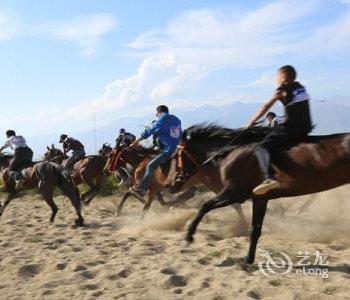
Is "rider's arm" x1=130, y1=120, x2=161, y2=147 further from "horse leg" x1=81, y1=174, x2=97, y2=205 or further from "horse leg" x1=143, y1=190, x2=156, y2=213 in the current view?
"horse leg" x1=81, y1=174, x2=97, y2=205

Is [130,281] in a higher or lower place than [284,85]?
lower

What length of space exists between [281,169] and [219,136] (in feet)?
5.38

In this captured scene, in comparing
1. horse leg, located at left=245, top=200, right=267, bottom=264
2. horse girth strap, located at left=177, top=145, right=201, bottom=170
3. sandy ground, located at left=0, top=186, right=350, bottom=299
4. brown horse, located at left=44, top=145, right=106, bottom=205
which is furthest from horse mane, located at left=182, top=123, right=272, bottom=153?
brown horse, located at left=44, top=145, right=106, bottom=205

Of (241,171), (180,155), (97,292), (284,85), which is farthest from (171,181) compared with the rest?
(97,292)

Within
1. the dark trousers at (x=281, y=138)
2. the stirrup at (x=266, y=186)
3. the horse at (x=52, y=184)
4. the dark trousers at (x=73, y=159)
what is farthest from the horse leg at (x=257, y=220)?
the dark trousers at (x=73, y=159)

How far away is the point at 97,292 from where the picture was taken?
5.94m

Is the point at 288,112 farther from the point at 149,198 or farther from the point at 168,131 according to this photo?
the point at 149,198

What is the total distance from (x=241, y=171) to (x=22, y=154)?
7959 millimetres

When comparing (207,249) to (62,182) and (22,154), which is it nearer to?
(62,182)

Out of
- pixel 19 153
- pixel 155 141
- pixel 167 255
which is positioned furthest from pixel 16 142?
pixel 167 255

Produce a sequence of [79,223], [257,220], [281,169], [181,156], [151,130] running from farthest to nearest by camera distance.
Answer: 1. [79,223]
2. [151,130]
3. [181,156]
4. [257,220]
5. [281,169]

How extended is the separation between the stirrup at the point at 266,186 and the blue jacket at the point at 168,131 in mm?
4511

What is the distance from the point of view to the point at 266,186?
22.3 ft

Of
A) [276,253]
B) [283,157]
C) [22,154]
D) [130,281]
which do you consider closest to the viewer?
[130,281]
